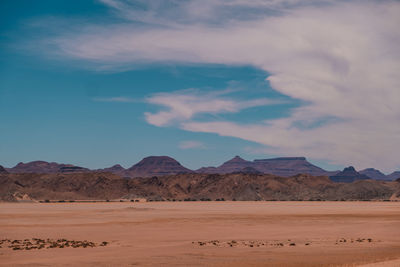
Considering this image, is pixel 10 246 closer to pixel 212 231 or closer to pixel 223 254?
pixel 223 254

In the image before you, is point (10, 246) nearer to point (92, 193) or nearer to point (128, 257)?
point (128, 257)

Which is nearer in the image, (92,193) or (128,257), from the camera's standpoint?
(128,257)

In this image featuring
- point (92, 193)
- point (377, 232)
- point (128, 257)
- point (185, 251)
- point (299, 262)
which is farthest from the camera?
point (92, 193)

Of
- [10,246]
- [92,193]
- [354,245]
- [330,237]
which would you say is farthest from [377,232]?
[92,193]

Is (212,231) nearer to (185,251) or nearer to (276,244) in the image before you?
(276,244)

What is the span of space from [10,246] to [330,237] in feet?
71.2

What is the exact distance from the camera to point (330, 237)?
36219 mm

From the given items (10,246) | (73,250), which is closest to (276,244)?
(73,250)

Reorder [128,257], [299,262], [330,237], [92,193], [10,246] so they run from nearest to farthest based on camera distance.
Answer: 1. [299,262]
2. [128,257]
3. [10,246]
4. [330,237]
5. [92,193]

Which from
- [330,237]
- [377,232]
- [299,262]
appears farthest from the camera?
[377,232]

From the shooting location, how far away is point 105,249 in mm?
29109

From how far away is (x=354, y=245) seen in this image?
1213 inches

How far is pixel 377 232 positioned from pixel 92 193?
6518 inches

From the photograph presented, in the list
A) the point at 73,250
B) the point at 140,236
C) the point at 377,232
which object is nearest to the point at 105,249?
the point at 73,250
